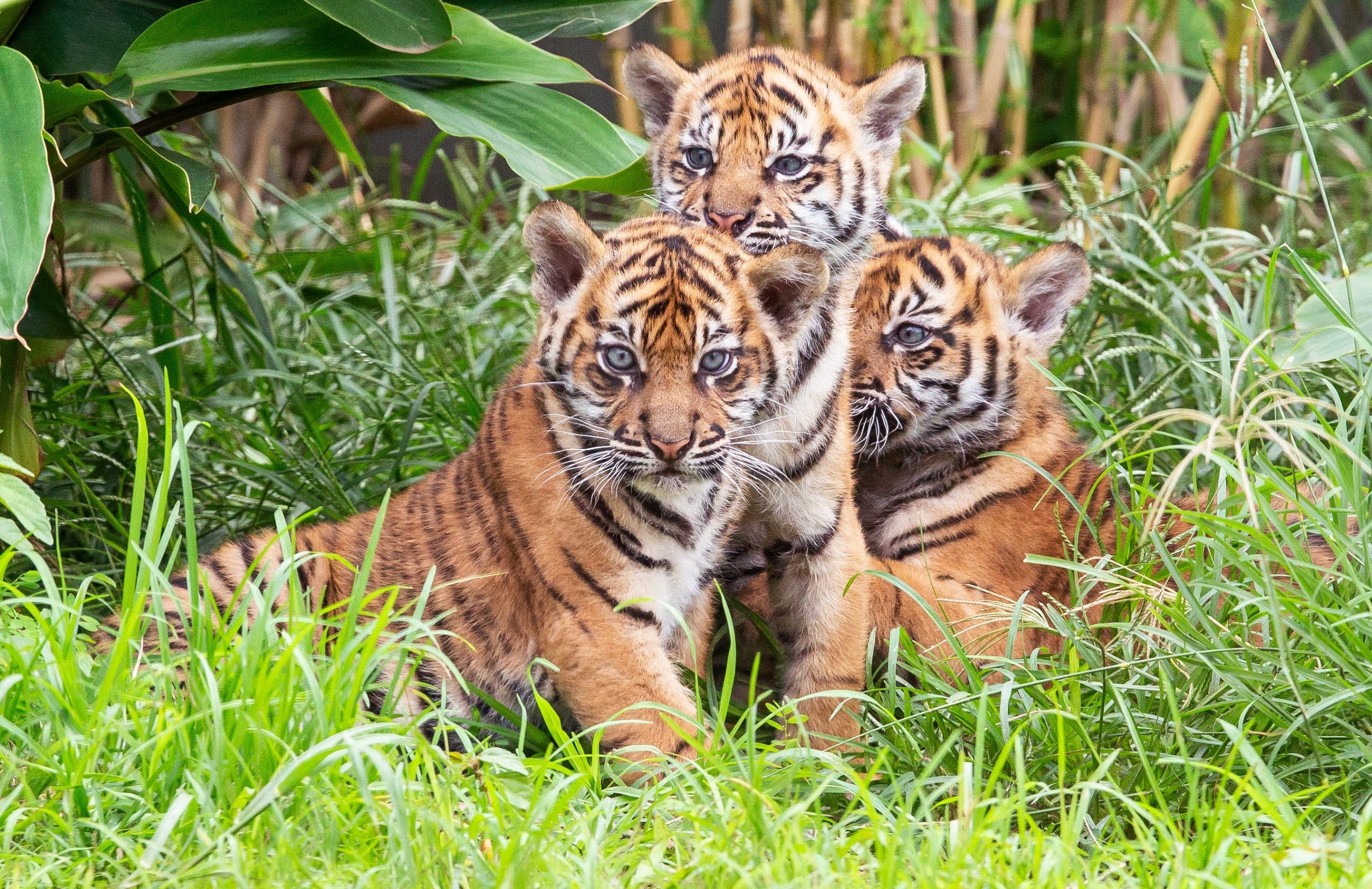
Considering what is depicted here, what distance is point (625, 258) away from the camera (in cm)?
282

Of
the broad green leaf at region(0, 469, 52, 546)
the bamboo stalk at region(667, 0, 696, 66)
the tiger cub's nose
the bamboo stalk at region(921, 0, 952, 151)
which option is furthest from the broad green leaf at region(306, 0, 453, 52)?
the bamboo stalk at region(921, 0, 952, 151)

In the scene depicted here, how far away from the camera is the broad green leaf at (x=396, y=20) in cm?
306

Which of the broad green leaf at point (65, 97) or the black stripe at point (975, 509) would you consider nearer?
the broad green leaf at point (65, 97)

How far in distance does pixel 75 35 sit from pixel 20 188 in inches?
34.4

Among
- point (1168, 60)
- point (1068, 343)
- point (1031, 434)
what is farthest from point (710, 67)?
point (1168, 60)

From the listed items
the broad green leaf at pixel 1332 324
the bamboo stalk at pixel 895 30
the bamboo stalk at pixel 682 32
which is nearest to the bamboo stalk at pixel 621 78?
the bamboo stalk at pixel 682 32

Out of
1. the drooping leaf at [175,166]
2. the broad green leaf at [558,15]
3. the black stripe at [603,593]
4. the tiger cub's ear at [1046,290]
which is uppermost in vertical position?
the broad green leaf at [558,15]

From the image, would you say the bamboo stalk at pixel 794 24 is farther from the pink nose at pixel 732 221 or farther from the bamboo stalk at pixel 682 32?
the pink nose at pixel 732 221

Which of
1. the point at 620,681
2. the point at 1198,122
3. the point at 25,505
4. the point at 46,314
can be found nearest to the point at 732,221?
the point at 620,681

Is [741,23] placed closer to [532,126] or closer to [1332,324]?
[532,126]

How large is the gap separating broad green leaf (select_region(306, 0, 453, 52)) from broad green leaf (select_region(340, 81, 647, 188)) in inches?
5.0

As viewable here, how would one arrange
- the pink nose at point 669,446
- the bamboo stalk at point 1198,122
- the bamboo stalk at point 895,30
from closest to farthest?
1. the pink nose at point 669,446
2. the bamboo stalk at point 1198,122
3. the bamboo stalk at point 895,30

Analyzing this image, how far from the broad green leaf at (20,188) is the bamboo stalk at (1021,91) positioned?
15.5 ft

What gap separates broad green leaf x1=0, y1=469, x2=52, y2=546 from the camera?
8.10 ft
